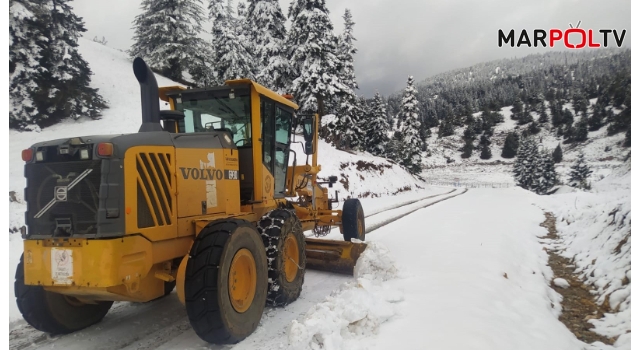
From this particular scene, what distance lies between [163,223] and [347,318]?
6.98ft

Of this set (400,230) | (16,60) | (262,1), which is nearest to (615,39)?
(400,230)

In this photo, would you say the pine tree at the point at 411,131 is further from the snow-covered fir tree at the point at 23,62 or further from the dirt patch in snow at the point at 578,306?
the dirt patch in snow at the point at 578,306

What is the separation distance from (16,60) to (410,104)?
39076mm

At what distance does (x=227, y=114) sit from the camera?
5.27m

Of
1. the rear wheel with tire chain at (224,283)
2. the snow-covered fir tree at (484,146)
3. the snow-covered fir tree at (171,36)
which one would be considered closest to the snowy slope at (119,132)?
the snow-covered fir tree at (171,36)

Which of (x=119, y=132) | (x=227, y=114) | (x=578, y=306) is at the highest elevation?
(x=119, y=132)

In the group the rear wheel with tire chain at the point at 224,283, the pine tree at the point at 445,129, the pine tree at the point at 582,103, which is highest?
the pine tree at the point at 445,129

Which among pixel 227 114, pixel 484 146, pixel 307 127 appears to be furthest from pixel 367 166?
pixel 227 114

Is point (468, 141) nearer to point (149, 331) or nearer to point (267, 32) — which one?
point (267, 32)

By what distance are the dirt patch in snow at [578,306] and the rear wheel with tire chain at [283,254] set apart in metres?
3.37

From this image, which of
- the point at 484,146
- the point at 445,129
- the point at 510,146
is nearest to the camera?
the point at 510,146

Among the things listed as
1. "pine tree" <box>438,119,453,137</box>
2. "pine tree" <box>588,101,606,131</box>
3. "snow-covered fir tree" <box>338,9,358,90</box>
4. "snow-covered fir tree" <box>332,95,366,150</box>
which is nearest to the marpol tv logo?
"pine tree" <box>588,101,606,131</box>

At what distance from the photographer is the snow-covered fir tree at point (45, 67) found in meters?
13.2

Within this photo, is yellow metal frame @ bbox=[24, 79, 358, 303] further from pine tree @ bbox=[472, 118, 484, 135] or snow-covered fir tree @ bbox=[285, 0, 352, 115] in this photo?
pine tree @ bbox=[472, 118, 484, 135]
